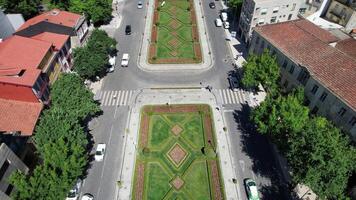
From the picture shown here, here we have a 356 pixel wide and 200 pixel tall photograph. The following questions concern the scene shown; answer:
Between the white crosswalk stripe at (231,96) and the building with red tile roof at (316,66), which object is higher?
the building with red tile roof at (316,66)

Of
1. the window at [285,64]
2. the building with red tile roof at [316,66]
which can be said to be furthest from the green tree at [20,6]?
the window at [285,64]

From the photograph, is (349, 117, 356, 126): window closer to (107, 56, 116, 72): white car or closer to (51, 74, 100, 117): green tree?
(51, 74, 100, 117): green tree

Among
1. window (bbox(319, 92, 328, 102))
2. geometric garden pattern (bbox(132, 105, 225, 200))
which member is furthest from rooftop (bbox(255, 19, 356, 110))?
geometric garden pattern (bbox(132, 105, 225, 200))

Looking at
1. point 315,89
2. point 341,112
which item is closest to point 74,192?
point 315,89

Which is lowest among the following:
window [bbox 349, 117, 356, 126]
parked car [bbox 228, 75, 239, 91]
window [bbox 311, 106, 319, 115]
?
parked car [bbox 228, 75, 239, 91]

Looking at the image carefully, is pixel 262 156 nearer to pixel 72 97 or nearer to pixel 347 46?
pixel 347 46

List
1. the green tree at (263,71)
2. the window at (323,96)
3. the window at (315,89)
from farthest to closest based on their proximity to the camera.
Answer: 1. the green tree at (263,71)
2. the window at (315,89)
3. the window at (323,96)

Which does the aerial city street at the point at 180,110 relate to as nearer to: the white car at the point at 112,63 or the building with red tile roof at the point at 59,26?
the building with red tile roof at the point at 59,26
